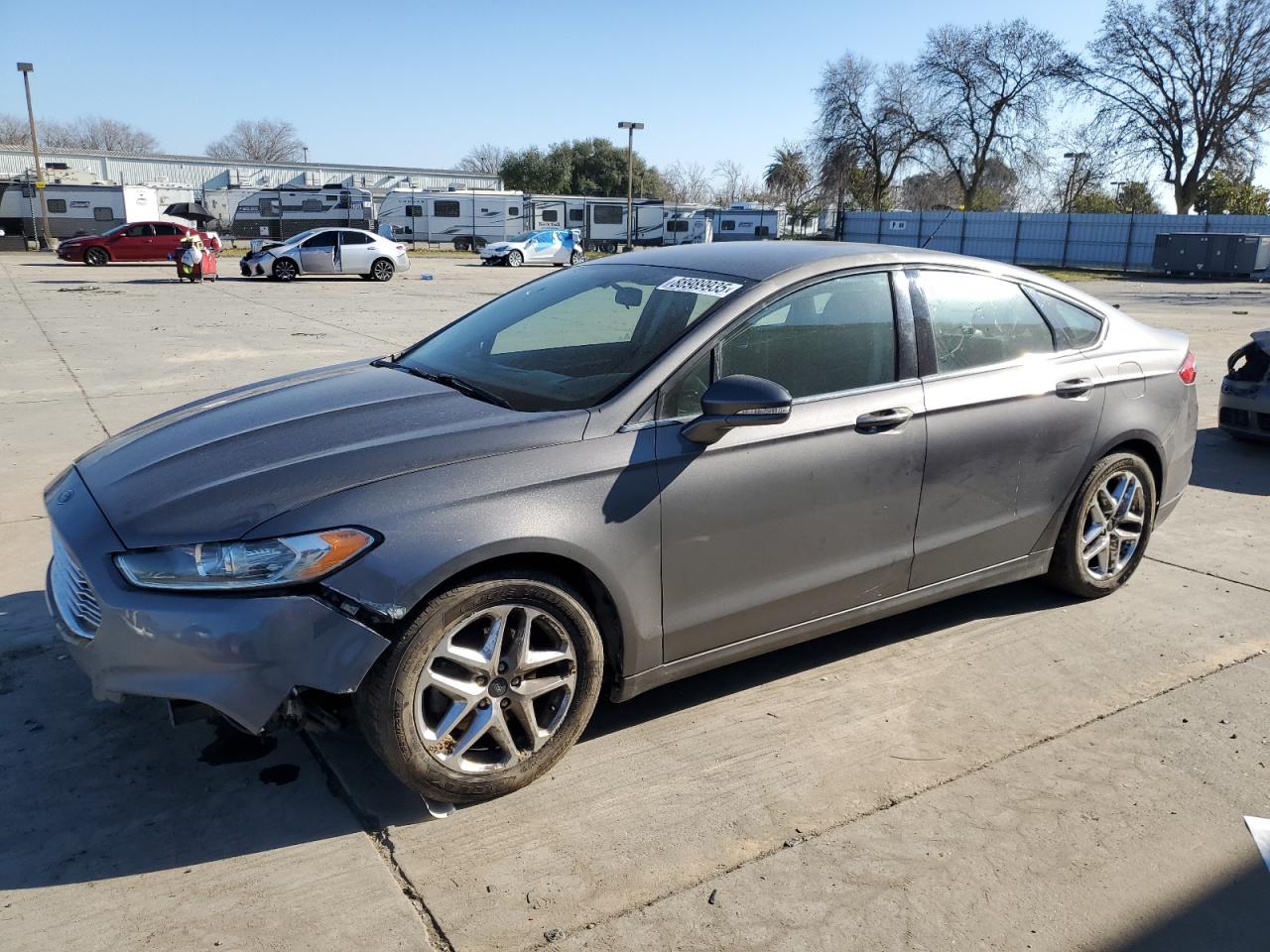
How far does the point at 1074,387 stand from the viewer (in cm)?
410

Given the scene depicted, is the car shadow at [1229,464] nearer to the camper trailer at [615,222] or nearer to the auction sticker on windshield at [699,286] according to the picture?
the auction sticker on windshield at [699,286]

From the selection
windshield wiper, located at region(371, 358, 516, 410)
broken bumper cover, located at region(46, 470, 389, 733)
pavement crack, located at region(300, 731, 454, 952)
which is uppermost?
windshield wiper, located at region(371, 358, 516, 410)

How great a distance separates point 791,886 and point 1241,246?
130 feet

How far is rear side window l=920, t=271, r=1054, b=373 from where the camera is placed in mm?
3822

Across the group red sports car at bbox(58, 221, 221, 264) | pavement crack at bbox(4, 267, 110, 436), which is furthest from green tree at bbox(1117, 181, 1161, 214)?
pavement crack at bbox(4, 267, 110, 436)

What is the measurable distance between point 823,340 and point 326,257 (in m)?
25.6

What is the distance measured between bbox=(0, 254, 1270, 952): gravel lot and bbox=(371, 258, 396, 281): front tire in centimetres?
2409

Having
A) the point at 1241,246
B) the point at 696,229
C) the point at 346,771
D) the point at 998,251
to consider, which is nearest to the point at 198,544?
the point at 346,771

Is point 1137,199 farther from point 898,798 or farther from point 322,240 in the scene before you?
point 898,798

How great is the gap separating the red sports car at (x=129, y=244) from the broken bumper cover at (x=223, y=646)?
30.9 metres

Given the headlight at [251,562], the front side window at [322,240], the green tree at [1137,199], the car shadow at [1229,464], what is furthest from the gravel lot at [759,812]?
the green tree at [1137,199]

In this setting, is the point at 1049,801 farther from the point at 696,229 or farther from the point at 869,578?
the point at 696,229

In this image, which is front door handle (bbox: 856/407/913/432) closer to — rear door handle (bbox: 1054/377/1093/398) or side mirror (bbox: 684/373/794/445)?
side mirror (bbox: 684/373/794/445)

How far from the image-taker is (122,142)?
107 meters
